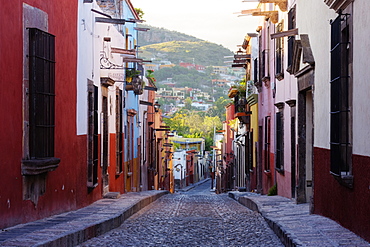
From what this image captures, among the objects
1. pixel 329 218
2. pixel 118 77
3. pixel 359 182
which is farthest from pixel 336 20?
pixel 118 77

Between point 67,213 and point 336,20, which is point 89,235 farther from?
point 336,20

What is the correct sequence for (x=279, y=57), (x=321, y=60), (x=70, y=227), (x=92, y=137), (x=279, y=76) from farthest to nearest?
(x=279, y=57) → (x=279, y=76) → (x=92, y=137) → (x=321, y=60) → (x=70, y=227)

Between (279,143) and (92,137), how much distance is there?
230 inches

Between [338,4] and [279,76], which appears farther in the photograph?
[279,76]

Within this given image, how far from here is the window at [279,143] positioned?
1864cm

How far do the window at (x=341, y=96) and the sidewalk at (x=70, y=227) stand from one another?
12.9 feet

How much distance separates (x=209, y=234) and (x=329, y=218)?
2.08 m

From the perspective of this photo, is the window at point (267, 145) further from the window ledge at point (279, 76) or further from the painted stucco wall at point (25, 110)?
the painted stucco wall at point (25, 110)

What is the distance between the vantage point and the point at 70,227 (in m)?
10.1

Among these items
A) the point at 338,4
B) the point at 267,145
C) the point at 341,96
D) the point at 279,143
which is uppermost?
the point at 338,4

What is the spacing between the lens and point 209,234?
11523mm

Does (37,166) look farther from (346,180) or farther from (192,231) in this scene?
(346,180)

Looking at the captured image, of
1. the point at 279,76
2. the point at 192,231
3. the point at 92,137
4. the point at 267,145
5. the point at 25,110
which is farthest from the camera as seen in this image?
the point at 267,145

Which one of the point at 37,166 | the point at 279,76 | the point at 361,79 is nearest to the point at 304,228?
the point at 361,79
